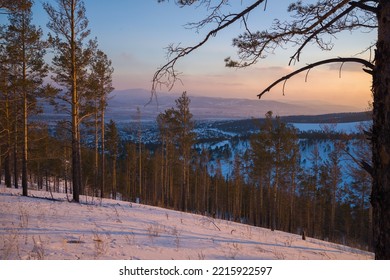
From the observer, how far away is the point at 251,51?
4078 millimetres

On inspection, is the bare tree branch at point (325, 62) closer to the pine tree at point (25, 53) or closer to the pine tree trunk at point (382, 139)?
the pine tree trunk at point (382, 139)

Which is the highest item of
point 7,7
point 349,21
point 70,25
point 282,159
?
point 70,25

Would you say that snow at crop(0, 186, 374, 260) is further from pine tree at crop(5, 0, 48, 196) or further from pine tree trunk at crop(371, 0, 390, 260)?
pine tree at crop(5, 0, 48, 196)

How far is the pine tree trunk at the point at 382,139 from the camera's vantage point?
2.77m

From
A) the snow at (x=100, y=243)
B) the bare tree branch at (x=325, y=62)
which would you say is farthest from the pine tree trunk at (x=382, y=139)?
the snow at (x=100, y=243)

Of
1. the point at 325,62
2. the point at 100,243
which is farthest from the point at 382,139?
the point at 100,243

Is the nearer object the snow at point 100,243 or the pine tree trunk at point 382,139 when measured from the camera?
the pine tree trunk at point 382,139

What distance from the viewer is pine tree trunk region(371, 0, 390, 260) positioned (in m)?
2.77

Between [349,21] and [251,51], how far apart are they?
1519mm

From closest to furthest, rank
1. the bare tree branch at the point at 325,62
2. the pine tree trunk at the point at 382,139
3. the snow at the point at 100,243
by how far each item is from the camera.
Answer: the pine tree trunk at the point at 382,139 < the bare tree branch at the point at 325,62 < the snow at the point at 100,243

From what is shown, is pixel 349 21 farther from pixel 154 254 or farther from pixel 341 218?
pixel 341 218

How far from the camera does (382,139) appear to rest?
2.80 meters
